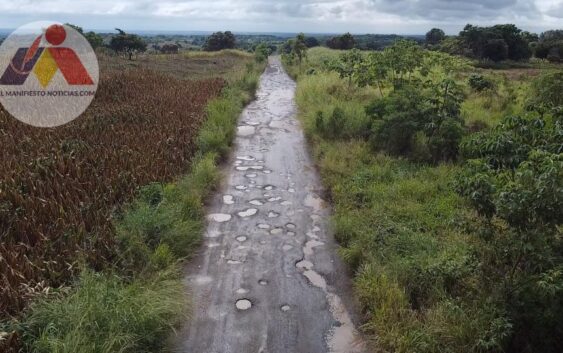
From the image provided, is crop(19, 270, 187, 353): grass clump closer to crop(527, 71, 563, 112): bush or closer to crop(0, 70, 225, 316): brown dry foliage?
crop(0, 70, 225, 316): brown dry foliage

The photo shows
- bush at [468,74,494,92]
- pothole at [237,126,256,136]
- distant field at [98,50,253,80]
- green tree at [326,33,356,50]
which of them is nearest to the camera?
pothole at [237,126,256,136]

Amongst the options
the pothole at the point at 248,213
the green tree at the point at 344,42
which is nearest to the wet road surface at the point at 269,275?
the pothole at the point at 248,213

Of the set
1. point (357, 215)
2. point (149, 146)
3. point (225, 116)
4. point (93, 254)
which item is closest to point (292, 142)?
point (225, 116)

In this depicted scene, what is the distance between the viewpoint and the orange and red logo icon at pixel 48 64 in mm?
12992

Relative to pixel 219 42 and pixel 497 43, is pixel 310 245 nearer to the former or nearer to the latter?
pixel 497 43

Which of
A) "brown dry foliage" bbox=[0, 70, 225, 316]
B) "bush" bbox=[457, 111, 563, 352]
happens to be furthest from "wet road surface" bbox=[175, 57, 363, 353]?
"bush" bbox=[457, 111, 563, 352]

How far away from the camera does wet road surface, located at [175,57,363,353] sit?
374cm

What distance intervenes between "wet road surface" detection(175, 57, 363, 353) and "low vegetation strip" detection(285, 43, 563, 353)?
32cm

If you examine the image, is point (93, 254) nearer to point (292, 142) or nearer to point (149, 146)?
point (149, 146)

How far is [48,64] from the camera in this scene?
14.6 m

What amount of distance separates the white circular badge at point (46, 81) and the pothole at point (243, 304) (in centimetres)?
677

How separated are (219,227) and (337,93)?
9618 millimetres

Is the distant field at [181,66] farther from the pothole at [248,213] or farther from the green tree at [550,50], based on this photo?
the green tree at [550,50]

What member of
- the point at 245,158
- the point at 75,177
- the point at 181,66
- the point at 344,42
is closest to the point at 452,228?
the point at 245,158
